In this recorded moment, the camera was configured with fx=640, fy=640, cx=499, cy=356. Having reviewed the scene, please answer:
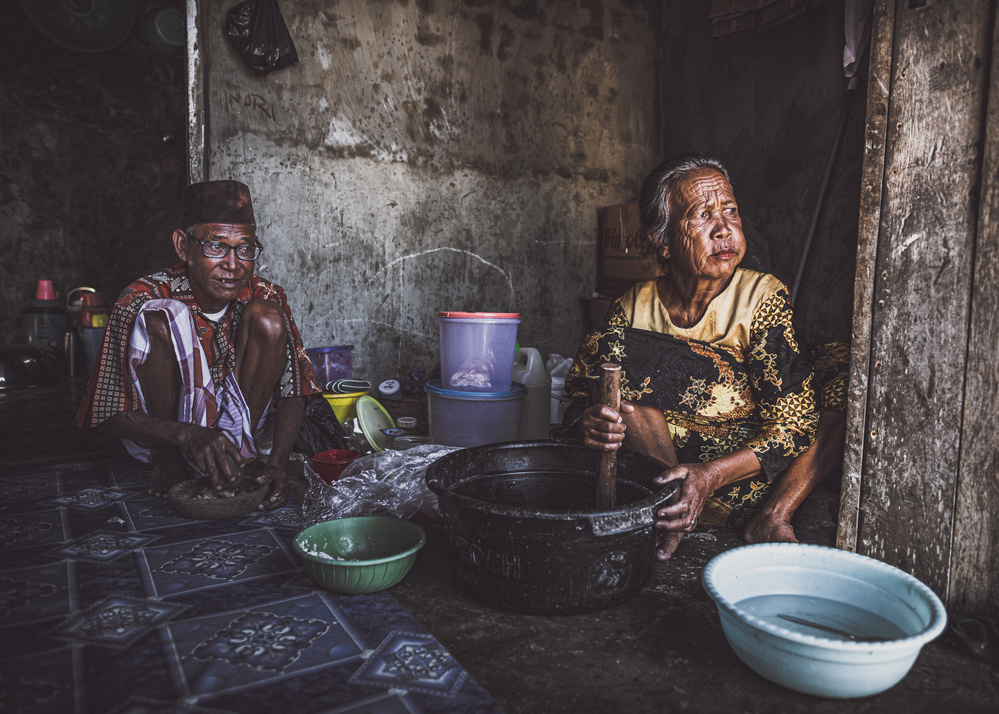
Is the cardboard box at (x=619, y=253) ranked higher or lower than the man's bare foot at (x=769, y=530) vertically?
higher

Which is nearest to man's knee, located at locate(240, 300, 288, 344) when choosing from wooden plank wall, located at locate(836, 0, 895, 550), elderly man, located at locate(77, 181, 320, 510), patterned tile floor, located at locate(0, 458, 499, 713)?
elderly man, located at locate(77, 181, 320, 510)

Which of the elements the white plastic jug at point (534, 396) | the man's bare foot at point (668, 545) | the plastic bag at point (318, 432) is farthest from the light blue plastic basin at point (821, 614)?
the plastic bag at point (318, 432)

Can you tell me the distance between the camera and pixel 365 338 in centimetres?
425

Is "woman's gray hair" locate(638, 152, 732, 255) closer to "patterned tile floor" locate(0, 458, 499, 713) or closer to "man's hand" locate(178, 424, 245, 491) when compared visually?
"patterned tile floor" locate(0, 458, 499, 713)

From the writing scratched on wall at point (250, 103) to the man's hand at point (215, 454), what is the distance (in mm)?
2260

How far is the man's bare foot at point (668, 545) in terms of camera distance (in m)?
2.00

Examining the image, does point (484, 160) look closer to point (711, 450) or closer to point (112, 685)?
point (711, 450)

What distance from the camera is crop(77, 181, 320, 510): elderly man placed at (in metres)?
2.49

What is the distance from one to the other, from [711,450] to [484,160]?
303 centimetres

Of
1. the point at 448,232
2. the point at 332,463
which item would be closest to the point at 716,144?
the point at 448,232

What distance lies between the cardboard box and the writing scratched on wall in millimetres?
2381

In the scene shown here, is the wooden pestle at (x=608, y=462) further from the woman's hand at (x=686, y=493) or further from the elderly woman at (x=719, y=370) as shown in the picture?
the elderly woman at (x=719, y=370)

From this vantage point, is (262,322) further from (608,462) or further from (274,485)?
(608,462)

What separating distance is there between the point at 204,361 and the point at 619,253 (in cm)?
297
